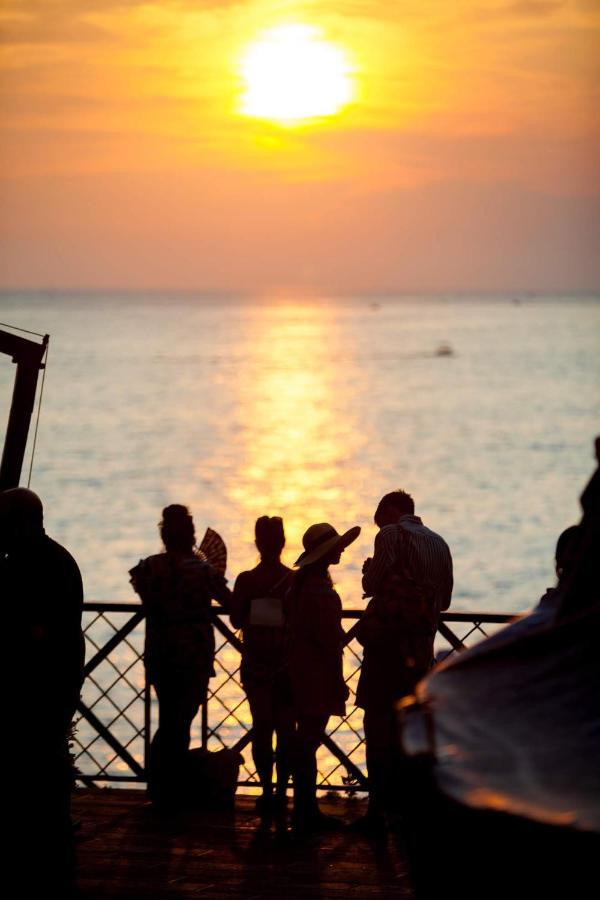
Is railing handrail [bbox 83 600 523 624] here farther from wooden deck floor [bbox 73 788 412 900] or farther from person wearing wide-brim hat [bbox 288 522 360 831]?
wooden deck floor [bbox 73 788 412 900]

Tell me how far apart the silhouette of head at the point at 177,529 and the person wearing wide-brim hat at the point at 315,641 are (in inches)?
30.7

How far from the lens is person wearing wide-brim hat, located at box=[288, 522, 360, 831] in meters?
8.28

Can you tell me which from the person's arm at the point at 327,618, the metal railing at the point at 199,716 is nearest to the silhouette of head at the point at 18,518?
the metal railing at the point at 199,716

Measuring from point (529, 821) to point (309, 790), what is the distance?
466cm

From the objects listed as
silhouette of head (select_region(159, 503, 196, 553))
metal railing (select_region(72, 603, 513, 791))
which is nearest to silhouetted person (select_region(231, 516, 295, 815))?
metal railing (select_region(72, 603, 513, 791))

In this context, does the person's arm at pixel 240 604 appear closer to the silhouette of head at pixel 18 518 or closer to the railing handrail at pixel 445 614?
the railing handrail at pixel 445 614

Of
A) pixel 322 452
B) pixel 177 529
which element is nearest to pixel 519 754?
pixel 177 529

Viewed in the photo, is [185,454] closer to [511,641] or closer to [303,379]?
[303,379]

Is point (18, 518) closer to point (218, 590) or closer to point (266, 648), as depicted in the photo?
point (218, 590)

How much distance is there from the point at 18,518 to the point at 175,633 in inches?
95.0

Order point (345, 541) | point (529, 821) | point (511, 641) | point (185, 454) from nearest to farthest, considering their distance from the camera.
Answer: point (529, 821)
point (511, 641)
point (345, 541)
point (185, 454)

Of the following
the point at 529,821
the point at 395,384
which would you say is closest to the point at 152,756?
the point at 529,821

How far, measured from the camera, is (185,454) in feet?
206

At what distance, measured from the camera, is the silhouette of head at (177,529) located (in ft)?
28.4
